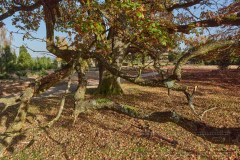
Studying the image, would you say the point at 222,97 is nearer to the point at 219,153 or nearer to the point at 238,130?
the point at 238,130

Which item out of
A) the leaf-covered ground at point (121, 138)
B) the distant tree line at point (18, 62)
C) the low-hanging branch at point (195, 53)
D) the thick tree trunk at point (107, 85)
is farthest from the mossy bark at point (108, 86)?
the distant tree line at point (18, 62)

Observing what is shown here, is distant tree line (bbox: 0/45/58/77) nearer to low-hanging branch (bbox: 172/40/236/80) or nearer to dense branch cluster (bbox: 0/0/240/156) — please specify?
dense branch cluster (bbox: 0/0/240/156)

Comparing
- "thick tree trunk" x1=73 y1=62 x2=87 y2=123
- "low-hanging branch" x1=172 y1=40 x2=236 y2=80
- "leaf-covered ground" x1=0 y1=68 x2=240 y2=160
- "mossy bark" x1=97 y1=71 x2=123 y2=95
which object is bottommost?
"leaf-covered ground" x1=0 y1=68 x2=240 y2=160

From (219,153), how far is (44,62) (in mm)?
43901

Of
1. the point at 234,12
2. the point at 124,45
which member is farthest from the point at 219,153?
the point at 124,45

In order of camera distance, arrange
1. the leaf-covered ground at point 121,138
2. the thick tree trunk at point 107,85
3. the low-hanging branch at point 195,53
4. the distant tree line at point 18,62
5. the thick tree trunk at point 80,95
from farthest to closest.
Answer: the distant tree line at point 18,62, the thick tree trunk at point 107,85, the leaf-covered ground at point 121,138, the thick tree trunk at point 80,95, the low-hanging branch at point 195,53

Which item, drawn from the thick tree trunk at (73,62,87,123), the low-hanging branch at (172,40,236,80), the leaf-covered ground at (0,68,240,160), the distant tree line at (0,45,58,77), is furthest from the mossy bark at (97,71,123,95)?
the distant tree line at (0,45,58,77)

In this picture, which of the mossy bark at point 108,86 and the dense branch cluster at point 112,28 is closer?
the dense branch cluster at point 112,28

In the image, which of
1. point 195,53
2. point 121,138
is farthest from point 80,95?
point 121,138

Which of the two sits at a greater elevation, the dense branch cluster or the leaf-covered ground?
the dense branch cluster

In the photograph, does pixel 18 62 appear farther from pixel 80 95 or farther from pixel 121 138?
pixel 80 95

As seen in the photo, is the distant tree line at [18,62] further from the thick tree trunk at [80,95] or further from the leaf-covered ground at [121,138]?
the thick tree trunk at [80,95]

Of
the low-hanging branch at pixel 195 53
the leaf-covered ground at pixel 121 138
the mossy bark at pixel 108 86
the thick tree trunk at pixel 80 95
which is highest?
the low-hanging branch at pixel 195 53

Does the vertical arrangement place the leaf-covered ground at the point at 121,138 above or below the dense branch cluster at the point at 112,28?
below
